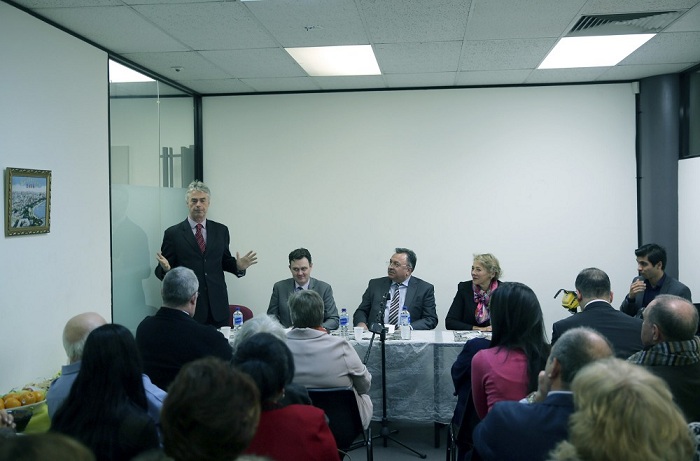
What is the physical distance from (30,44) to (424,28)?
2552mm

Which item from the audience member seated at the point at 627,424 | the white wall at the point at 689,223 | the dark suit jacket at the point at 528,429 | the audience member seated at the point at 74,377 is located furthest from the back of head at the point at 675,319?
the white wall at the point at 689,223

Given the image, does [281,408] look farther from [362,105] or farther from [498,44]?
[362,105]

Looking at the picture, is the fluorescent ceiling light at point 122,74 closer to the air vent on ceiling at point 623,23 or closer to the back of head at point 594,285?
the air vent on ceiling at point 623,23

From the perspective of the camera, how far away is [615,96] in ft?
20.7

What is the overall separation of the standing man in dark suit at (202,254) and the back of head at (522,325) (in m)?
2.98

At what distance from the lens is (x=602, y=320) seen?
346 cm

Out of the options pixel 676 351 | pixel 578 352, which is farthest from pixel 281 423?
pixel 676 351

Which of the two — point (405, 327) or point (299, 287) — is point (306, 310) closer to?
point (405, 327)

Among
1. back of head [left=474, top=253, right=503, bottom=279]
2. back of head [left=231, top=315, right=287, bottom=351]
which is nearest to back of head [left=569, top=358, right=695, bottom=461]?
back of head [left=231, top=315, right=287, bottom=351]

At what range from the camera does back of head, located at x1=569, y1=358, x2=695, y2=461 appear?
55.2 inches

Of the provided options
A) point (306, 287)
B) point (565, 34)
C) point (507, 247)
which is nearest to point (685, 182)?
point (507, 247)

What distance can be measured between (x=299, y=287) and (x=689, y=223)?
361 cm

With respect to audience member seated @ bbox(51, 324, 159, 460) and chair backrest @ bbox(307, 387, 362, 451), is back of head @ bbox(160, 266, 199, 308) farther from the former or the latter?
audience member seated @ bbox(51, 324, 159, 460)

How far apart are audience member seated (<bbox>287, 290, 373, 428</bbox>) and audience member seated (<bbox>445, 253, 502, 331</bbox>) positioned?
77.8 inches
